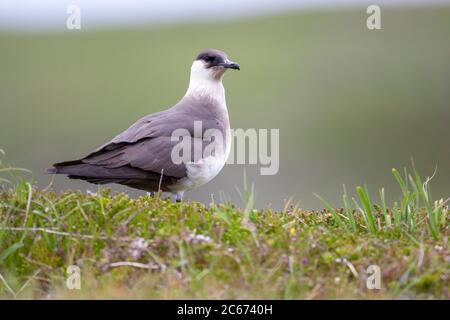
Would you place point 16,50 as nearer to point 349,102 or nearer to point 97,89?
point 97,89

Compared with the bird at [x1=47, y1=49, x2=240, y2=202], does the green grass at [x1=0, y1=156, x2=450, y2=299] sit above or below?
below

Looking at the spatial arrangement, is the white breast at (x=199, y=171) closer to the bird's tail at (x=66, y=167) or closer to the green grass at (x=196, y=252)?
the bird's tail at (x=66, y=167)

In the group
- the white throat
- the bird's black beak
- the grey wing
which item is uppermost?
the bird's black beak

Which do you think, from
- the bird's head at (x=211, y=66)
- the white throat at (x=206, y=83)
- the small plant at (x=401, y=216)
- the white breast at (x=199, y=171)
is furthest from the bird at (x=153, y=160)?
the small plant at (x=401, y=216)

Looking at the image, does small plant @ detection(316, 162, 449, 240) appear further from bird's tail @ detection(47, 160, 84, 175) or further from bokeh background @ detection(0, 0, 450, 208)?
bokeh background @ detection(0, 0, 450, 208)

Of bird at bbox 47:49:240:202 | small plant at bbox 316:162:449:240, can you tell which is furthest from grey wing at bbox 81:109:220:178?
small plant at bbox 316:162:449:240

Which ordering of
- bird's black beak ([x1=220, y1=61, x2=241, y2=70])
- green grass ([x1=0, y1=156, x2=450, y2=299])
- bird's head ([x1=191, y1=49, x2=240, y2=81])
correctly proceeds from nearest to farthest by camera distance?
green grass ([x1=0, y1=156, x2=450, y2=299]), bird's black beak ([x1=220, y1=61, x2=241, y2=70]), bird's head ([x1=191, y1=49, x2=240, y2=81])

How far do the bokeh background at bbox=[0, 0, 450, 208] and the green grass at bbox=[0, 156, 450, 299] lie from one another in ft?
26.1

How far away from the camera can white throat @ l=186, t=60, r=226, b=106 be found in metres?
8.24
